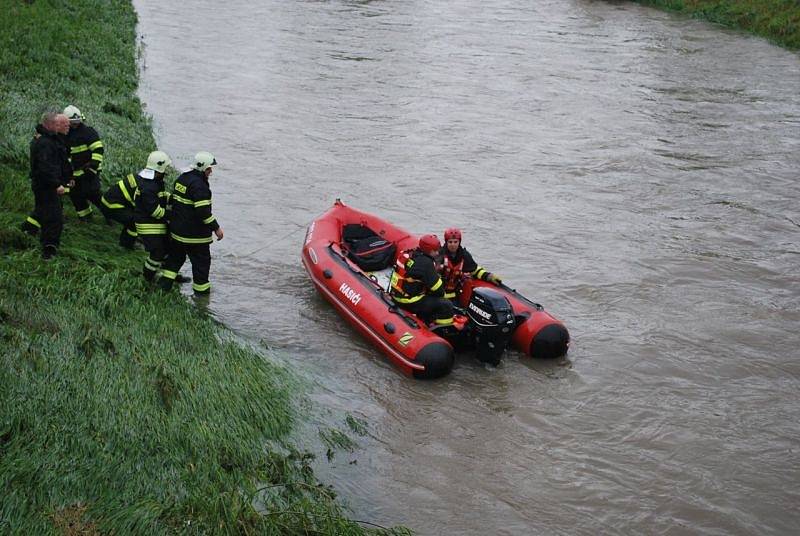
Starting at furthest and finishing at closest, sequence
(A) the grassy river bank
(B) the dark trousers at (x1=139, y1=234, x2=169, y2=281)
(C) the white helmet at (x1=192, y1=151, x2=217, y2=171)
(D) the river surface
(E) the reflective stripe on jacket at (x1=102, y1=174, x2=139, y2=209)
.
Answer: (E) the reflective stripe on jacket at (x1=102, y1=174, x2=139, y2=209)
(B) the dark trousers at (x1=139, y1=234, x2=169, y2=281)
(C) the white helmet at (x1=192, y1=151, x2=217, y2=171)
(D) the river surface
(A) the grassy river bank

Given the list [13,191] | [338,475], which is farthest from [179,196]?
[338,475]

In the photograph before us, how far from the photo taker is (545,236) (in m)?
12.9

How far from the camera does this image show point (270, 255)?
1174cm

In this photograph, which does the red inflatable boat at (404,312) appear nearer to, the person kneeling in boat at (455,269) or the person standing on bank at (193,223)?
the person kneeling in boat at (455,269)

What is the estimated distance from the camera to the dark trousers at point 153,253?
8.88 m

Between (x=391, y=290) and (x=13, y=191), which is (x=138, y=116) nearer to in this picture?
(x=13, y=191)

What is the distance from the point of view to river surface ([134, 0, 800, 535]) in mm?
7098

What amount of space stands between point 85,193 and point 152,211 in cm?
160

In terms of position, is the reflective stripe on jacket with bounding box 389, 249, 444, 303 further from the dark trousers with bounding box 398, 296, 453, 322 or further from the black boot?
the black boot

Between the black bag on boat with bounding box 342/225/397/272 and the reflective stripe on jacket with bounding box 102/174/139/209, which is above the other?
the reflective stripe on jacket with bounding box 102/174/139/209

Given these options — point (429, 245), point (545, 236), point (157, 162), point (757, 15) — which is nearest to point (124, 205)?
point (157, 162)

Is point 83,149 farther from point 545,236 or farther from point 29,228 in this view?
point 545,236

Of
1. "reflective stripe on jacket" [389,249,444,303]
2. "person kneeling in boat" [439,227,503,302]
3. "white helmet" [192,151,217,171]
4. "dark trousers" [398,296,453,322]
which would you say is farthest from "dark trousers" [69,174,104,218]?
"person kneeling in boat" [439,227,503,302]

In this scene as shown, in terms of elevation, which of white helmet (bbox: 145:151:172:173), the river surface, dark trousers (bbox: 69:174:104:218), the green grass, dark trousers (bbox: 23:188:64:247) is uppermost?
the green grass
